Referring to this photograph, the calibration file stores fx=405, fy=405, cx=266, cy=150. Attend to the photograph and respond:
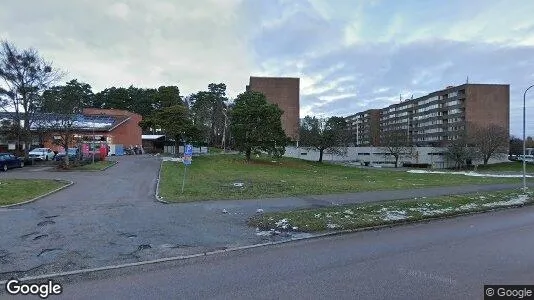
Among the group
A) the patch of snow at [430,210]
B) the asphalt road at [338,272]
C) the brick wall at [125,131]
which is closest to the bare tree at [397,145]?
the brick wall at [125,131]

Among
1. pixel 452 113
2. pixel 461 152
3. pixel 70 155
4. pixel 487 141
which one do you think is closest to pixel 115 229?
pixel 70 155

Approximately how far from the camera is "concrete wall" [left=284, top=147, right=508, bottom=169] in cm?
8063

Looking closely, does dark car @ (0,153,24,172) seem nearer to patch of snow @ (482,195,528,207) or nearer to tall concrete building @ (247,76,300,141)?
patch of snow @ (482,195,528,207)

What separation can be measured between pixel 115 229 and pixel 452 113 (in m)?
114

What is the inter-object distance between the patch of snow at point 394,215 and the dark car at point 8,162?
100.0 feet

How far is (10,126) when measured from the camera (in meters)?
38.7

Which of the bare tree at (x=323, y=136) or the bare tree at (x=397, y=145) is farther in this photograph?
the bare tree at (x=397, y=145)

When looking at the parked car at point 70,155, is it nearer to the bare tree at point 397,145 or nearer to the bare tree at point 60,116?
the bare tree at point 60,116

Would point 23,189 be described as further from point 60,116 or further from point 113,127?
point 113,127

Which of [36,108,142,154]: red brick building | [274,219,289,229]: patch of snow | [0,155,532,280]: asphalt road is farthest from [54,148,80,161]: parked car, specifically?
[274,219,289,229]: patch of snow

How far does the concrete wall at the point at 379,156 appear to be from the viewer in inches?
3174

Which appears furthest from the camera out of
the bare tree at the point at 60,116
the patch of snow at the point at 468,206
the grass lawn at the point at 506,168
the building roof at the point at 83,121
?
the grass lawn at the point at 506,168

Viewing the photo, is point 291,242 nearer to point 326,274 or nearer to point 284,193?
point 326,274

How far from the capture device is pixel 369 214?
13.6 metres
